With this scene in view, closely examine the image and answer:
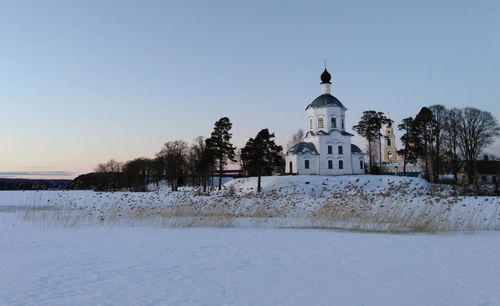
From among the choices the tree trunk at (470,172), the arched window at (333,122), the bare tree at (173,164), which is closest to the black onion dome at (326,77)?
the arched window at (333,122)

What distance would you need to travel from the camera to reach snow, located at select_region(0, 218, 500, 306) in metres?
4.89

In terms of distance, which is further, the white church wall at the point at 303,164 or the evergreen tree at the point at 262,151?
the white church wall at the point at 303,164

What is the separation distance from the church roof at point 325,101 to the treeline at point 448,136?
351 inches

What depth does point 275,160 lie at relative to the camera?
48.1 m

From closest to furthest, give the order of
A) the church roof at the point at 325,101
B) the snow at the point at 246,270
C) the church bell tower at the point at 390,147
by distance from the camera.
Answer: the snow at the point at 246,270 → the church roof at the point at 325,101 → the church bell tower at the point at 390,147

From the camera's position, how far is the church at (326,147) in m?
53.8

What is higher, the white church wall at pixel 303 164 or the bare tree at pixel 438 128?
the bare tree at pixel 438 128

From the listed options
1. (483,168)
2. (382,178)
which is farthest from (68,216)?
(483,168)

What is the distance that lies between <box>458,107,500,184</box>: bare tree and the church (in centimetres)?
1266

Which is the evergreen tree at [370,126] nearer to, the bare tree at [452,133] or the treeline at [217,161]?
the bare tree at [452,133]

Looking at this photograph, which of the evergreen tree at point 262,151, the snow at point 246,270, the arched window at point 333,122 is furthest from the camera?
the arched window at point 333,122

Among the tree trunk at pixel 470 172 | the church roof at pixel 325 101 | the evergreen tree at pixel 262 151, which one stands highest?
the church roof at pixel 325 101

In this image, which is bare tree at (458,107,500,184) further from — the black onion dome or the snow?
the snow

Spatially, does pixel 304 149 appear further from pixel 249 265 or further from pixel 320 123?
pixel 249 265
